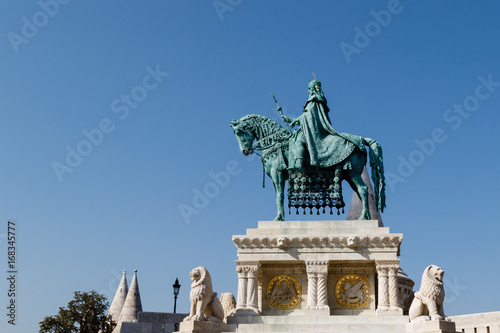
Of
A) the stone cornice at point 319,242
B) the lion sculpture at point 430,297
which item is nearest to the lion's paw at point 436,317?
the lion sculpture at point 430,297

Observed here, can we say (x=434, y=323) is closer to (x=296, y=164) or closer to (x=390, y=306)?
(x=390, y=306)

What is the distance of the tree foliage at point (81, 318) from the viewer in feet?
99.1

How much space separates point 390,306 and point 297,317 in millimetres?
3123

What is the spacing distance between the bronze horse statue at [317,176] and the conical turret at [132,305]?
15395 millimetres

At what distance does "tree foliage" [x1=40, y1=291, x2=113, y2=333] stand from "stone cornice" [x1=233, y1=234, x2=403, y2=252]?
12066 millimetres

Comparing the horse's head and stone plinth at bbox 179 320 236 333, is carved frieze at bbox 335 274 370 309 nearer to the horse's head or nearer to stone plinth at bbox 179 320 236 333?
stone plinth at bbox 179 320 236 333

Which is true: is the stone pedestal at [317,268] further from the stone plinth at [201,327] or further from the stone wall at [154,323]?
the stone wall at [154,323]

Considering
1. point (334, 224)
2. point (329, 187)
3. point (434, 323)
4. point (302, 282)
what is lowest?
point (434, 323)

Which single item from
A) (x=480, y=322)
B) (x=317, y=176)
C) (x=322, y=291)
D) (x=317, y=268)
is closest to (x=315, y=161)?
(x=317, y=176)

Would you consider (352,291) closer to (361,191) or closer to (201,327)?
(361,191)

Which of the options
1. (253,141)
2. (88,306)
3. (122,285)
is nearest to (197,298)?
(253,141)

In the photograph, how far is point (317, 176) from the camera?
23.2 metres

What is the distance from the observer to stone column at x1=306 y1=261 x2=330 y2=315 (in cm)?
2070

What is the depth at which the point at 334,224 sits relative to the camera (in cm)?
2200
